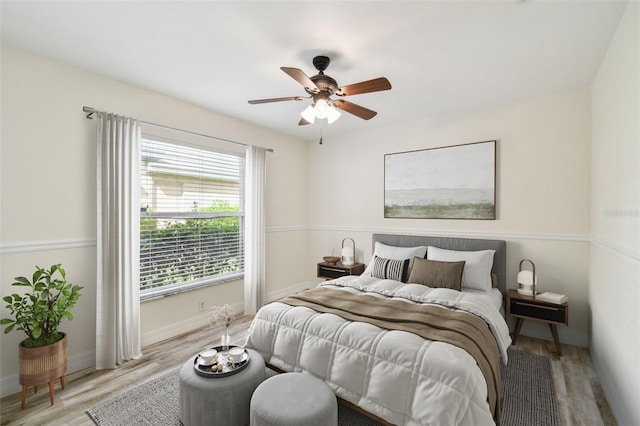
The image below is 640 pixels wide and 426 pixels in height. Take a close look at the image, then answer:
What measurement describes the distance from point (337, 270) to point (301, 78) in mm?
3059

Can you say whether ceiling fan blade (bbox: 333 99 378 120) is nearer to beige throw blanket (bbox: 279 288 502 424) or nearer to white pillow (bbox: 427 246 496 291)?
beige throw blanket (bbox: 279 288 502 424)

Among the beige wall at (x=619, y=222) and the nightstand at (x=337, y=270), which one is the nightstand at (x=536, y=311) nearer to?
the beige wall at (x=619, y=222)

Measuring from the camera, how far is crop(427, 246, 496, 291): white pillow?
324 cm

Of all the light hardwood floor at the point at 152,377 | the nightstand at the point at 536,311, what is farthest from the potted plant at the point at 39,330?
the nightstand at the point at 536,311

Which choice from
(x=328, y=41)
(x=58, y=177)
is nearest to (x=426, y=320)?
(x=328, y=41)

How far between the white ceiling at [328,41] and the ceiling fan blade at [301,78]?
0.98ft

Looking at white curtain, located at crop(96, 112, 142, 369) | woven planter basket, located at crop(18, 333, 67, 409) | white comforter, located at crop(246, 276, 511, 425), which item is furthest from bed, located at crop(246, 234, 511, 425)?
woven planter basket, located at crop(18, 333, 67, 409)

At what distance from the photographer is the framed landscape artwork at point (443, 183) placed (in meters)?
3.67

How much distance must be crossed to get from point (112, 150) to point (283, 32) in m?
1.98

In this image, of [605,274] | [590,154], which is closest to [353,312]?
[605,274]

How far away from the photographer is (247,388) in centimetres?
193

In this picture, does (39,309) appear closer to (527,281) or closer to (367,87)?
(367,87)

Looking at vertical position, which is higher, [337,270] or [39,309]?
[39,309]

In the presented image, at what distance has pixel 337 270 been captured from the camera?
4.55 meters
